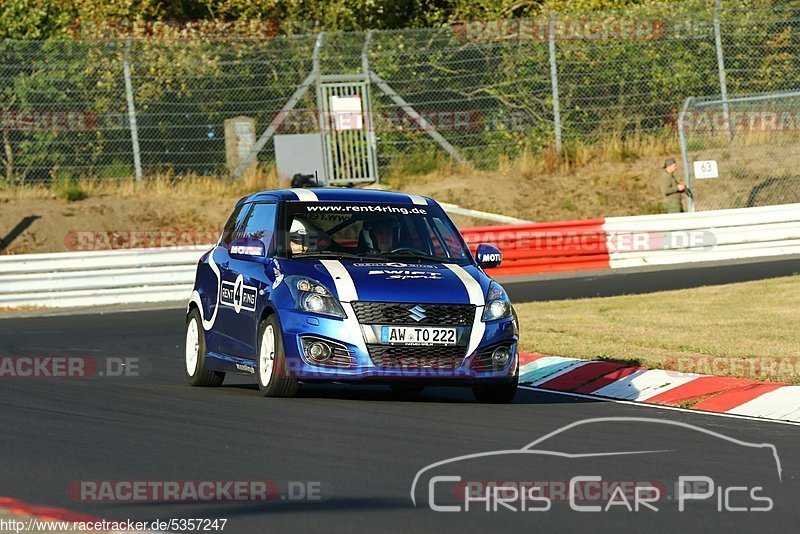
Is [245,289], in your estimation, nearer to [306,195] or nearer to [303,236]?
[303,236]

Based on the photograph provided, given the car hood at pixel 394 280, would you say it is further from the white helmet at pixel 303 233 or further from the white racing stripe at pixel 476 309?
the white helmet at pixel 303 233

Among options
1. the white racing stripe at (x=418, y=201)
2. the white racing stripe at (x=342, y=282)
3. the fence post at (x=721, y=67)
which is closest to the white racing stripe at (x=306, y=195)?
the white racing stripe at (x=418, y=201)

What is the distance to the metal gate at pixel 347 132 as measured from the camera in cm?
2942

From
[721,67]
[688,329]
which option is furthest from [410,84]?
[688,329]

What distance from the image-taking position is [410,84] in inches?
1151

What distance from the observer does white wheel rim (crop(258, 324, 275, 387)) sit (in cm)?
1102

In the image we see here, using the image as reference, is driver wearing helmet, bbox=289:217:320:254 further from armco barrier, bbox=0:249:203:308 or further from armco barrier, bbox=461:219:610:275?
armco barrier, bbox=461:219:610:275

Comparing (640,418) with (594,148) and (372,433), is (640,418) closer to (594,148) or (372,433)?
(372,433)

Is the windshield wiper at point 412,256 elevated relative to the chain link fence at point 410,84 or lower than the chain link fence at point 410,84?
lower

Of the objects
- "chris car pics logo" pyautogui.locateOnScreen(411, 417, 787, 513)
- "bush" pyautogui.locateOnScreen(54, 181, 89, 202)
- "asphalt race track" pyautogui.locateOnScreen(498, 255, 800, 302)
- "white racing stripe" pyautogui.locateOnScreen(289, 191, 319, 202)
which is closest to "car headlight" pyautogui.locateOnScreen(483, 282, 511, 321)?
"white racing stripe" pyautogui.locateOnScreen(289, 191, 319, 202)

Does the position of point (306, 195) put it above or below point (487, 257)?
above

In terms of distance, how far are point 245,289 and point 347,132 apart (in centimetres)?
1840

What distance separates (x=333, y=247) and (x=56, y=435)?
323cm

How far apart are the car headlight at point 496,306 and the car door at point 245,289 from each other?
1.64m
